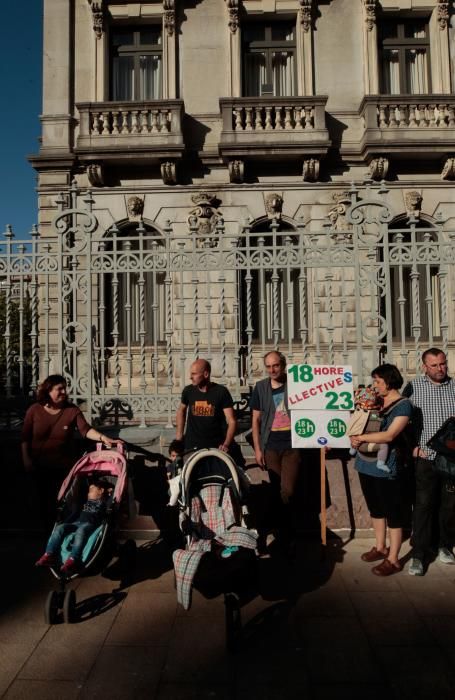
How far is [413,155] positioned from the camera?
1359cm

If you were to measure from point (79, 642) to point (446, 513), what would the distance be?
3438 millimetres

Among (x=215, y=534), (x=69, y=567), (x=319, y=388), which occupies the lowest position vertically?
(x=69, y=567)

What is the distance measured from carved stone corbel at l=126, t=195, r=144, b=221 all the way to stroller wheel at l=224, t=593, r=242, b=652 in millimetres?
11354

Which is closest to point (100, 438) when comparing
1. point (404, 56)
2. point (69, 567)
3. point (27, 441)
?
point (27, 441)

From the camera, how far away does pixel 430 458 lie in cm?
506

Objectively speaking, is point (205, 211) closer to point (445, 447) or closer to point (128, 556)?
point (445, 447)

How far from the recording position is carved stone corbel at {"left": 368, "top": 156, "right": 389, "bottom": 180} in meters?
13.5

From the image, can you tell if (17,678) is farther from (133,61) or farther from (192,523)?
(133,61)

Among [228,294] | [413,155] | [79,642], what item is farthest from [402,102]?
[79,642]

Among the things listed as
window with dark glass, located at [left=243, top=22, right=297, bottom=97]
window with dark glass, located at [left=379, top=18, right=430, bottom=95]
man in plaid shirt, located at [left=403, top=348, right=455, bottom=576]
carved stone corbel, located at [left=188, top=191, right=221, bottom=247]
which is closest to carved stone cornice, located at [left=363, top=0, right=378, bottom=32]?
window with dark glass, located at [left=379, top=18, right=430, bottom=95]

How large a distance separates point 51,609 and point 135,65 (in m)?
14.4

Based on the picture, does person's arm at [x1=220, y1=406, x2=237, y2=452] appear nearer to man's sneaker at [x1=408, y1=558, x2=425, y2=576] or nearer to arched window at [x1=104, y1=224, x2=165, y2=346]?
arched window at [x1=104, y1=224, x2=165, y2=346]

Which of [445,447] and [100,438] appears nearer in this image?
[445,447]

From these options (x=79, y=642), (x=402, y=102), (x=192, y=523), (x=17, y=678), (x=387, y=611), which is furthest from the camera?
(x=402, y=102)
